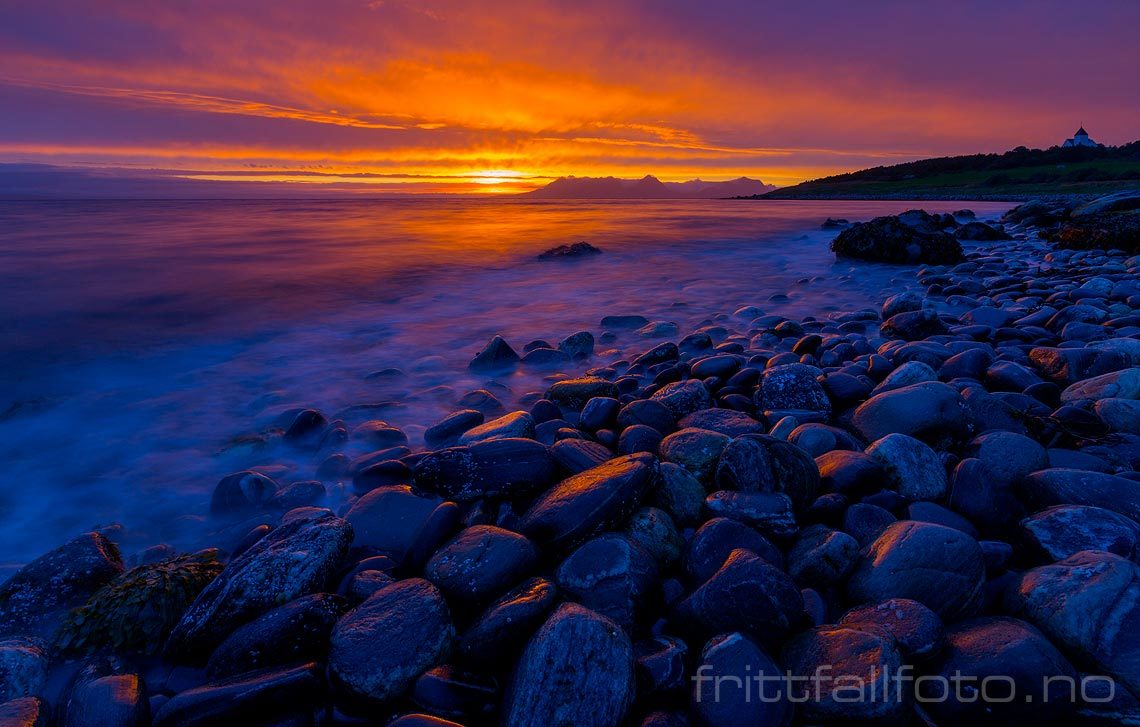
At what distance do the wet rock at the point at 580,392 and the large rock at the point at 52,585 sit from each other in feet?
9.90

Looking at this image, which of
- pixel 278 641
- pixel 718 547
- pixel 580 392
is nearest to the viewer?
pixel 278 641

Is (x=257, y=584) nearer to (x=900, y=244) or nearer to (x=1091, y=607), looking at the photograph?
(x=1091, y=607)

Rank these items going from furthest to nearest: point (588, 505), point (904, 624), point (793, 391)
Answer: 1. point (793, 391)
2. point (588, 505)
3. point (904, 624)

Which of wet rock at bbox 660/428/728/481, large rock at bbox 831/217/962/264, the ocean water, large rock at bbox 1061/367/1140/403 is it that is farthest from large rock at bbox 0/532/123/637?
large rock at bbox 831/217/962/264

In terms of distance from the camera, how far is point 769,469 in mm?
2938

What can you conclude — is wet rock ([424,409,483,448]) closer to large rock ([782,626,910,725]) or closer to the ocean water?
the ocean water

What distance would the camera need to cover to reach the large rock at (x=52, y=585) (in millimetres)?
2572

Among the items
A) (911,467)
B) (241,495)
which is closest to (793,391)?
(911,467)

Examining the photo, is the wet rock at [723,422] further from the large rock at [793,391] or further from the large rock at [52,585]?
the large rock at [52,585]

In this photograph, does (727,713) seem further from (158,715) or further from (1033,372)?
(1033,372)

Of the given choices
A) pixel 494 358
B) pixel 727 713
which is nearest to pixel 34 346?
pixel 494 358

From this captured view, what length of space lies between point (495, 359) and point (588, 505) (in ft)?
12.3

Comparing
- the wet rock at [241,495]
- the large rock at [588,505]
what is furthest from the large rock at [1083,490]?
the wet rock at [241,495]

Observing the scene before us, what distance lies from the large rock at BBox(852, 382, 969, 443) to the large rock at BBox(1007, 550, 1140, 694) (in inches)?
53.6
